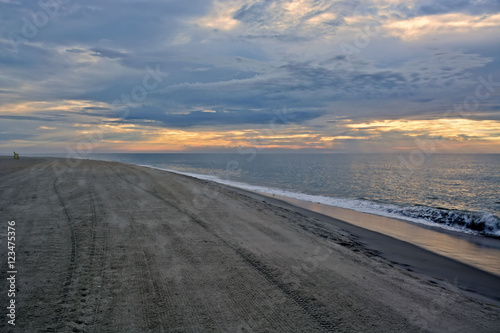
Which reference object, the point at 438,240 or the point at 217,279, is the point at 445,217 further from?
the point at 217,279

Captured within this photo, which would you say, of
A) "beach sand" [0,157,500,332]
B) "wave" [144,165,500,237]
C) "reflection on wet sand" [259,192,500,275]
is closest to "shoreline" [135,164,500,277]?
"reflection on wet sand" [259,192,500,275]

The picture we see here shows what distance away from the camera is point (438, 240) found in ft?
38.9

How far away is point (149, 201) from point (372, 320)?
10.1m

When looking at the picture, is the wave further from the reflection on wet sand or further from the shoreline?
the reflection on wet sand

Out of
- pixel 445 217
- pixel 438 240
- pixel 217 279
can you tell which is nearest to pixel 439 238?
pixel 438 240

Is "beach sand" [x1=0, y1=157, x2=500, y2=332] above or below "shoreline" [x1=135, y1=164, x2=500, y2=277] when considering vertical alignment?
above

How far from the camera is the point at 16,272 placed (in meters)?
5.41

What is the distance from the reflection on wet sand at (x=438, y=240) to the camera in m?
9.51

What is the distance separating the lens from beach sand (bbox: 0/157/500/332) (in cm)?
431

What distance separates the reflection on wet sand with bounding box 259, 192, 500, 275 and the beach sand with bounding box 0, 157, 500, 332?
955 millimetres

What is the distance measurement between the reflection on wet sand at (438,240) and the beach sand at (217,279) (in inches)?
37.6

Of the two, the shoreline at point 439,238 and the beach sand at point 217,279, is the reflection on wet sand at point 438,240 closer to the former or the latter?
the shoreline at point 439,238

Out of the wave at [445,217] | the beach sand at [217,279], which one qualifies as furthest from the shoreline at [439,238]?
the beach sand at [217,279]

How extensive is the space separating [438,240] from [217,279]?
10434 millimetres
